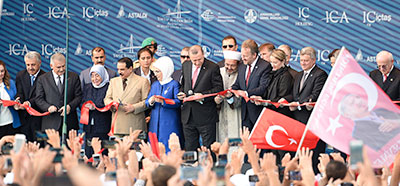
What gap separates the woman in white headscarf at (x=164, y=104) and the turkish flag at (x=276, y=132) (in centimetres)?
159

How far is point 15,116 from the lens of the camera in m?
9.08

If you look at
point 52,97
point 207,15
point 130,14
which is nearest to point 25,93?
point 52,97

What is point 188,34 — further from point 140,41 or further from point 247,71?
point 247,71

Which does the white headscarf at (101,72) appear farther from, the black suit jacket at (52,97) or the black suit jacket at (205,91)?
the black suit jacket at (205,91)

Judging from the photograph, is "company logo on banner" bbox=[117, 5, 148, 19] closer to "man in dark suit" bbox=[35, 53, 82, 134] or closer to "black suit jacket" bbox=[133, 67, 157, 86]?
"black suit jacket" bbox=[133, 67, 157, 86]

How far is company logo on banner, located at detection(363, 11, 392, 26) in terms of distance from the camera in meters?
10.7

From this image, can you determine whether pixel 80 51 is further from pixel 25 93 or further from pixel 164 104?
pixel 164 104

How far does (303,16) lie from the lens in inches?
427

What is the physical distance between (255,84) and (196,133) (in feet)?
3.08

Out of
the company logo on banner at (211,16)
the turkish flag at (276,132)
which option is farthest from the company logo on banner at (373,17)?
the turkish flag at (276,132)

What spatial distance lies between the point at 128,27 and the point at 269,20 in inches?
86.9

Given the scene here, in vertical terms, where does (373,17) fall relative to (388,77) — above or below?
above

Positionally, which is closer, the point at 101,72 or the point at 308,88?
the point at 308,88

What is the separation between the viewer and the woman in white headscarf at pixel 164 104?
8.61m
